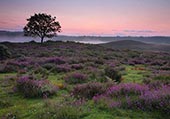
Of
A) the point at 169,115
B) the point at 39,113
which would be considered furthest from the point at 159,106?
the point at 39,113

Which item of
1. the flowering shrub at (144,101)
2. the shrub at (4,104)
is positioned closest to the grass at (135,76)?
the flowering shrub at (144,101)

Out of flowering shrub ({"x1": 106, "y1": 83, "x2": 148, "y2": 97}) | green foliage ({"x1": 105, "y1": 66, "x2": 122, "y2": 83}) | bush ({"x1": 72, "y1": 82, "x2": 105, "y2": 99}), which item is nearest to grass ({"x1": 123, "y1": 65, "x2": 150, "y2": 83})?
green foliage ({"x1": 105, "y1": 66, "x2": 122, "y2": 83})

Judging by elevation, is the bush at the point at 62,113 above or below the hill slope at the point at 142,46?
above

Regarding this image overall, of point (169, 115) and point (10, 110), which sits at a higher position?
point (169, 115)

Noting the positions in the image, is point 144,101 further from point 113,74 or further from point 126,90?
point 113,74

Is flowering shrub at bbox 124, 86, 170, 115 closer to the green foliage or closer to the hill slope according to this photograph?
the green foliage

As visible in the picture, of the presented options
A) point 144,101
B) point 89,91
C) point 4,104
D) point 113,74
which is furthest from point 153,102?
point 113,74

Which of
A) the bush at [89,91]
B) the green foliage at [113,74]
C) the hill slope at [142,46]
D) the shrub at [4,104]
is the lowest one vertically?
the hill slope at [142,46]

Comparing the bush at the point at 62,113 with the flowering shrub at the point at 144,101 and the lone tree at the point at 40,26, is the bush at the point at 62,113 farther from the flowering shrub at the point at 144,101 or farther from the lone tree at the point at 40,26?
the lone tree at the point at 40,26

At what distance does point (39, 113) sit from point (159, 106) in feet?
11.8

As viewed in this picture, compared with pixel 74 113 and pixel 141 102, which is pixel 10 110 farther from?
pixel 141 102

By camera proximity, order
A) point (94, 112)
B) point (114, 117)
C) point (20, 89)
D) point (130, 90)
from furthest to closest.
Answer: point (20, 89)
point (130, 90)
point (94, 112)
point (114, 117)

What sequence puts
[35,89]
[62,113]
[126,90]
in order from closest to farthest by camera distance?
[62,113], [126,90], [35,89]

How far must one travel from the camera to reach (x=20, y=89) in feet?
34.6
